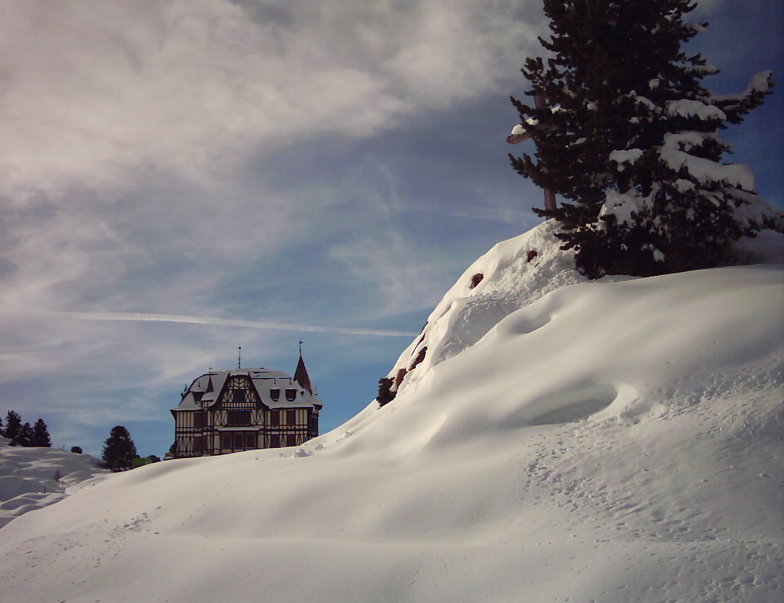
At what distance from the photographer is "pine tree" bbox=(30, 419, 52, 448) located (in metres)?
66.2

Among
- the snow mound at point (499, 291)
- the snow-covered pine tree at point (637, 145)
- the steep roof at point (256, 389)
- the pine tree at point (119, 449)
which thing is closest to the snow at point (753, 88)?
the snow-covered pine tree at point (637, 145)

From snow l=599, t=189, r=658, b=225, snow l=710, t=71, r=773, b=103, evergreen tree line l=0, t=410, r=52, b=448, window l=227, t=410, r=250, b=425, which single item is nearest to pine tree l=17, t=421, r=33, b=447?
evergreen tree line l=0, t=410, r=52, b=448

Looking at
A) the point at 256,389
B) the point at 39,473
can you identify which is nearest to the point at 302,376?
the point at 256,389

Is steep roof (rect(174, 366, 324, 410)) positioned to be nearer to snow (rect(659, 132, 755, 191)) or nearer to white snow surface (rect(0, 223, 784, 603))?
white snow surface (rect(0, 223, 784, 603))

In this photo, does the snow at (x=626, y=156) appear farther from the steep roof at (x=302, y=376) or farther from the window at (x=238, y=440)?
the steep roof at (x=302, y=376)

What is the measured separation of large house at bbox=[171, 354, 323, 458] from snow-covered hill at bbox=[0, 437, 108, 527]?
7627mm

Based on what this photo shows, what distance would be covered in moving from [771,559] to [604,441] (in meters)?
3.20

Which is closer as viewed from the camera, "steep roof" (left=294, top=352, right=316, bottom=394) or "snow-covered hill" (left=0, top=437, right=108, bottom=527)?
"snow-covered hill" (left=0, top=437, right=108, bottom=527)

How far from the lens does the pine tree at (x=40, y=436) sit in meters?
66.2

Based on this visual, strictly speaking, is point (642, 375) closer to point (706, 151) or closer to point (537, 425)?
point (537, 425)

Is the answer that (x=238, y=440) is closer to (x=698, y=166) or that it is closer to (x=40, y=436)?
(x=40, y=436)

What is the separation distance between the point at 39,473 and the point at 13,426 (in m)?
27.4

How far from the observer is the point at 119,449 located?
5453cm

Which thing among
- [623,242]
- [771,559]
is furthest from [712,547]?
[623,242]
